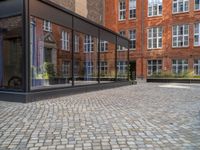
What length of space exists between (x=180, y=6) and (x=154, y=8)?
3223 millimetres

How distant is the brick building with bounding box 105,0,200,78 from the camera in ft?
96.1

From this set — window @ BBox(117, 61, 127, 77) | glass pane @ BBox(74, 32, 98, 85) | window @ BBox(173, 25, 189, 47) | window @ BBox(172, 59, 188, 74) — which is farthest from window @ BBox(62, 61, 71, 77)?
window @ BBox(173, 25, 189, 47)

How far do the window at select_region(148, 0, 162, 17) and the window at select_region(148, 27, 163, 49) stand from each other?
6.43 ft

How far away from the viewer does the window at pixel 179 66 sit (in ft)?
96.2

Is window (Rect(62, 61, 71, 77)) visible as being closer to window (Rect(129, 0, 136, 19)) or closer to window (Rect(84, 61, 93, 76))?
window (Rect(84, 61, 93, 76))

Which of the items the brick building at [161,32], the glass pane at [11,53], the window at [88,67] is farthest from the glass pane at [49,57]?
the brick building at [161,32]

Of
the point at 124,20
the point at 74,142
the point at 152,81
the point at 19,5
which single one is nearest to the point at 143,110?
the point at 74,142

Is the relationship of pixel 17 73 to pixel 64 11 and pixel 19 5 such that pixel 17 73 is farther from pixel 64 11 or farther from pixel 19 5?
pixel 64 11

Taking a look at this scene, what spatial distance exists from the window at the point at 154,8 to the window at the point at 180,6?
1840mm

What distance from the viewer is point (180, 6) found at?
3045 centimetres

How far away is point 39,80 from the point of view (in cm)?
1085

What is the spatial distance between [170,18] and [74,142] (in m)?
29.0

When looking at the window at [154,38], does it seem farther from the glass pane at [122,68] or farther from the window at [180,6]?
the glass pane at [122,68]

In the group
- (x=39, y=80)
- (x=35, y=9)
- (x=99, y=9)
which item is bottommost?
(x=39, y=80)
